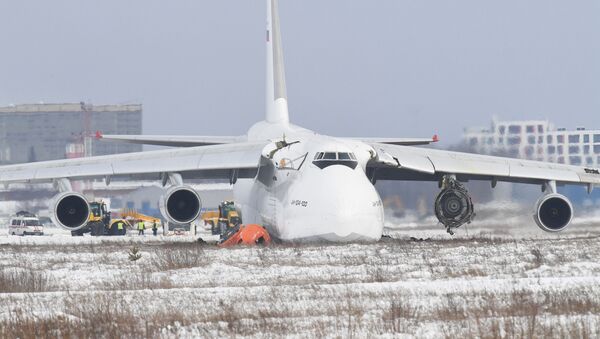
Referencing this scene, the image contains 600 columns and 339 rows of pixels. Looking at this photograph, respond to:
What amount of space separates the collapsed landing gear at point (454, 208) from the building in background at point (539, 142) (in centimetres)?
667

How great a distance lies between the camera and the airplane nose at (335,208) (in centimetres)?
2312

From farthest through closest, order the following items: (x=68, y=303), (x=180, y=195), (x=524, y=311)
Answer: (x=180, y=195)
(x=68, y=303)
(x=524, y=311)

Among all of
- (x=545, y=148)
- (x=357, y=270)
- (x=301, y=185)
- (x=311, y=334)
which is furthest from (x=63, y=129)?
(x=311, y=334)

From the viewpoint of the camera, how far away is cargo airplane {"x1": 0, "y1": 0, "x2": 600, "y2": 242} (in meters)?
23.7

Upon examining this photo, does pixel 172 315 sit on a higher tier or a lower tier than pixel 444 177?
lower

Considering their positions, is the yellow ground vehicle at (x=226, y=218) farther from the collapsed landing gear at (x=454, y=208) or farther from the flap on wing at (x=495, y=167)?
the collapsed landing gear at (x=454, y=208)

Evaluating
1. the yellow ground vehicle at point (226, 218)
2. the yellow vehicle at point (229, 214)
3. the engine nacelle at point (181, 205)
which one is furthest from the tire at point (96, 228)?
the engine nacelle at point (181, 205)

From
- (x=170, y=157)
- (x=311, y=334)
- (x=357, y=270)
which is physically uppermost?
(x=170, y=157)

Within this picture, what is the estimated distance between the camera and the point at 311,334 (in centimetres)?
1052

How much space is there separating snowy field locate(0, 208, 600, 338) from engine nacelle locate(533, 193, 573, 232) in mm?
4666

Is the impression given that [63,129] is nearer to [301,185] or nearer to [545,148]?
[545,148]

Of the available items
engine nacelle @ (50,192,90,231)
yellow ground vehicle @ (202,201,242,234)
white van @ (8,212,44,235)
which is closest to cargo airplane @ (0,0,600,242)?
engine nacelle @ (50,192,90,231)

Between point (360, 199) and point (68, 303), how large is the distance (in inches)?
439

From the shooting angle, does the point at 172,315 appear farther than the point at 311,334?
Yes
